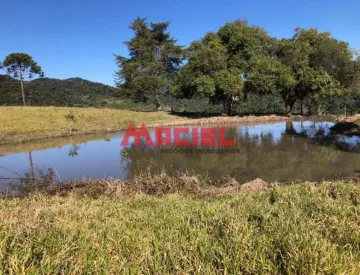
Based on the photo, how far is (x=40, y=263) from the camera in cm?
261

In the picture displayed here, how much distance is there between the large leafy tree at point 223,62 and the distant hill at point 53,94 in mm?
11112

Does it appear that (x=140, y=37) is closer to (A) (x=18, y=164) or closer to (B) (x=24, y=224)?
(A) (x=18, y=164)

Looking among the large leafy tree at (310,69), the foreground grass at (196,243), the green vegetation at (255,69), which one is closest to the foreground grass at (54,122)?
the green vegetation at (255,69)

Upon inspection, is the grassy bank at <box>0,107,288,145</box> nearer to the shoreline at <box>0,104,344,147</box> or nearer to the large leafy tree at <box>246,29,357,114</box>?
the shoreline at <box>0,104,344,147</box>

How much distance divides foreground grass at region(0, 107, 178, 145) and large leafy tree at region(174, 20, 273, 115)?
13.8ft

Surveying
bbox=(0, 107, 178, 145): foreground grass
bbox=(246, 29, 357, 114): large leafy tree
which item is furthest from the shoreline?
bbox=(246, 29, 357, 114): large leafy tree

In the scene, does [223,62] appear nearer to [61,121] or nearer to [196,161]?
[61,121]

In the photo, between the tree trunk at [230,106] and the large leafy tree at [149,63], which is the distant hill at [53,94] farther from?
the tree trunk at [230,106]

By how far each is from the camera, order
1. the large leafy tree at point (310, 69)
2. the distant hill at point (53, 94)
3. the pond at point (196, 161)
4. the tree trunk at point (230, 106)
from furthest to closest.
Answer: the distant hill at point (53, 94)
the tree trunk at point (230, 106)
the large leafy tree at point (310, 69)
the pond at point (196, 161)

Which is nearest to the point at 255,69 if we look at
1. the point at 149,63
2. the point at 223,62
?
the point at 223,62

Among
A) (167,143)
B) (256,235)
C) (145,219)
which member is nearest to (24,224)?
(145,219)

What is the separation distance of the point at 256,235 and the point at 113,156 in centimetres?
936

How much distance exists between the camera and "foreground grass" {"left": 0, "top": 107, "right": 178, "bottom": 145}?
1838 cm

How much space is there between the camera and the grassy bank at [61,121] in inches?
726
